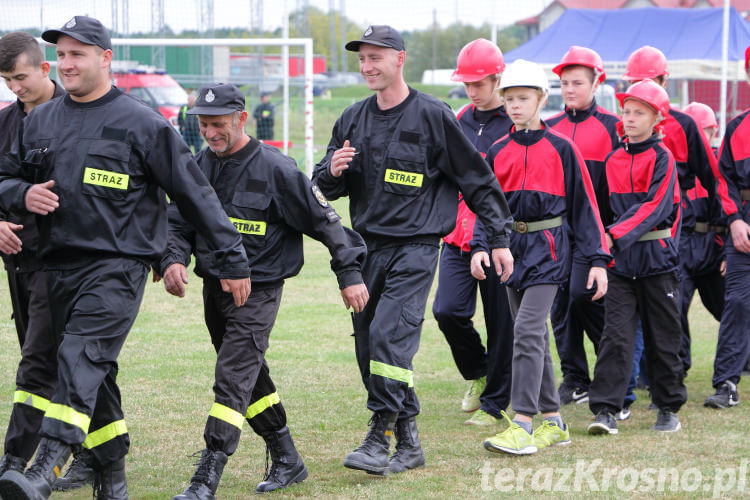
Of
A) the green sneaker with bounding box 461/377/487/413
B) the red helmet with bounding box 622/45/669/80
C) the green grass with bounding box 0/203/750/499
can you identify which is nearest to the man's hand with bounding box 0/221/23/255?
the green grass with bounding box 0/203/750/499

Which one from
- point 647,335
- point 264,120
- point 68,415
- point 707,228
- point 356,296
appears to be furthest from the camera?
point 264,120

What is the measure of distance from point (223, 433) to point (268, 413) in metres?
0.45

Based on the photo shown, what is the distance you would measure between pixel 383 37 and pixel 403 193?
83 centimetres

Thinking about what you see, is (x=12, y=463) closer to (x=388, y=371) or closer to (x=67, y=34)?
(x=388, y=371)

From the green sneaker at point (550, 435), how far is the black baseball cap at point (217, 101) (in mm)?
2590

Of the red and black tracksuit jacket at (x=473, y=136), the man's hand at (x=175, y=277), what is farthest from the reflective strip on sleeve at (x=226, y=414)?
the red and black tracksuit jacket at (x=473, y=136)

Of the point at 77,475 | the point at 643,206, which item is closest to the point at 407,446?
the point at 77,475

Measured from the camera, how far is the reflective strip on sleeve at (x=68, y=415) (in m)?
4.18

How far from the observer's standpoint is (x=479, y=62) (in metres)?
6.73

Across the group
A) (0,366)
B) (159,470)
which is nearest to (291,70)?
(0,366)

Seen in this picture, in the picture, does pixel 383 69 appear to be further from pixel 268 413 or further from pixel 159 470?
pixel 159 470

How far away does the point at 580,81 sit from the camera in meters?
7.01

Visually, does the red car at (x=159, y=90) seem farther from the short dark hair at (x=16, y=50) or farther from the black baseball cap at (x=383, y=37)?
the black baseball cap at (x=383, y=37)

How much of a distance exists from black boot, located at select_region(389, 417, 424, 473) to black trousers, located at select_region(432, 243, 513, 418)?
122 centimetres
